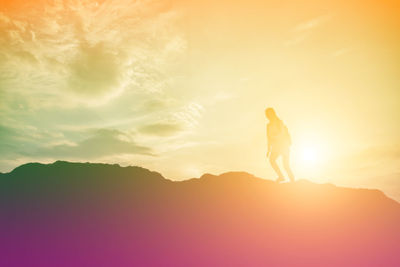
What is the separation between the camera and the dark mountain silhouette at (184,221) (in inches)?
660

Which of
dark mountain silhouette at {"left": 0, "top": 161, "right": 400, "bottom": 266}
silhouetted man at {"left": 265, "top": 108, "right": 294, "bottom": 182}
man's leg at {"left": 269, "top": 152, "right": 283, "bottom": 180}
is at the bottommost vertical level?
dark mountain silhouette at {"left": 0, "top": 161, "right": 400, "bottom": 266}

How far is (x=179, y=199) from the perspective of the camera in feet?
63.6

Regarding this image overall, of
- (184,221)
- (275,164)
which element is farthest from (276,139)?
(184,221)

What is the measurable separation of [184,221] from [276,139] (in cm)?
704

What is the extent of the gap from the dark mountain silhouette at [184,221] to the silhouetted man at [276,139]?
8.55ft

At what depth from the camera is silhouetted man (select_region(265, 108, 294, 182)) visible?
17.2m

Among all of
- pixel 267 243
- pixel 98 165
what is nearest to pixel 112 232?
pixel 98 165

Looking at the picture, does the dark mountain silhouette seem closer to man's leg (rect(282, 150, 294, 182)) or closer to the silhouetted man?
man's leg (rect(282, 150, 294, 182))

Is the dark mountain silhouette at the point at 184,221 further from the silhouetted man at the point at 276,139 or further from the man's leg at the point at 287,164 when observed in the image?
the silhouetted man at the point at 276,139

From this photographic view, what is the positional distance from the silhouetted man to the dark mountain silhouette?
8.55 feet

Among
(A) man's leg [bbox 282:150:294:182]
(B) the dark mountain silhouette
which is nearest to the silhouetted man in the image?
(A) man's leg [bbox 282:150:294:182]

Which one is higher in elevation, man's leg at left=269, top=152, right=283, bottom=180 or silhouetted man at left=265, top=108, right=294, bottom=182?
silhouetted man at left=265, top=108, right=294, bottom=182

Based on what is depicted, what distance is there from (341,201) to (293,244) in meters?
4.57

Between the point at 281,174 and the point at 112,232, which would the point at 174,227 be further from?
the point at 281,174
